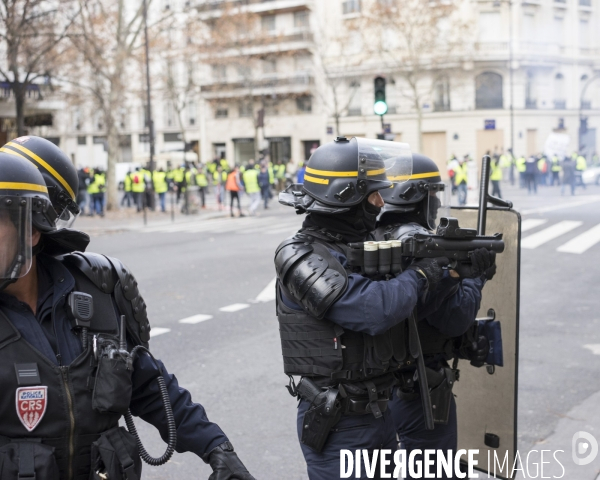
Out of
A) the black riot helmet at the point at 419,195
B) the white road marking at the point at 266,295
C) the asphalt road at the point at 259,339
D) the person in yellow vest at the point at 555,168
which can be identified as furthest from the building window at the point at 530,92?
the black riot helmet at the point at 419,195

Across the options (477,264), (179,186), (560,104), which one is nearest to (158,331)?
(477,264)

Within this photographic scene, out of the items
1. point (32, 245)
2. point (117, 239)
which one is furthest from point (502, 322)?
point (117, 239)

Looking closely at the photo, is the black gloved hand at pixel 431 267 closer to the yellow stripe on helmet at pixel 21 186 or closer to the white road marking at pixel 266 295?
the yellow stripe on helmet at pixel 21 186

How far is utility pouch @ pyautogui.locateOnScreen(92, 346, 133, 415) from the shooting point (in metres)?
1.94

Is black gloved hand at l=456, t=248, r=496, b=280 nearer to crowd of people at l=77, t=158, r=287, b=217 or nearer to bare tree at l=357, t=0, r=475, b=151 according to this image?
crowd of people at l=77, t=158, r=287, b=217

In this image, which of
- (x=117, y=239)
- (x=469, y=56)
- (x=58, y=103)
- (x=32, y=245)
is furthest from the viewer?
(x=469, y=56)

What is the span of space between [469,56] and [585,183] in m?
11.4

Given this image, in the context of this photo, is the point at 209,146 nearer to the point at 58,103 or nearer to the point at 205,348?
the point at 58,103

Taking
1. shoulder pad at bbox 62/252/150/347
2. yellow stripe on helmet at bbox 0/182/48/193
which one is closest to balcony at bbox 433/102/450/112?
shoulder pad at bbox 62/252/150/347

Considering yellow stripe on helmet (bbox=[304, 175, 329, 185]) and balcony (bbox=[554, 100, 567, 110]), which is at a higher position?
balcony (bbox=[554, 100, 567, 110])

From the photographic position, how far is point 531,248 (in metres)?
13.4

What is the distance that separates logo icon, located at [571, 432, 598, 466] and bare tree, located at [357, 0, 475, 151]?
115ft

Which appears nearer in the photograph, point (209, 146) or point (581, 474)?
point (581, 474)

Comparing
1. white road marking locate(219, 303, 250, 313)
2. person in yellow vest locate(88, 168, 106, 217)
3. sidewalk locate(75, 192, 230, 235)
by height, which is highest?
person in yellow vest locate(88, 168, 106, 217)
